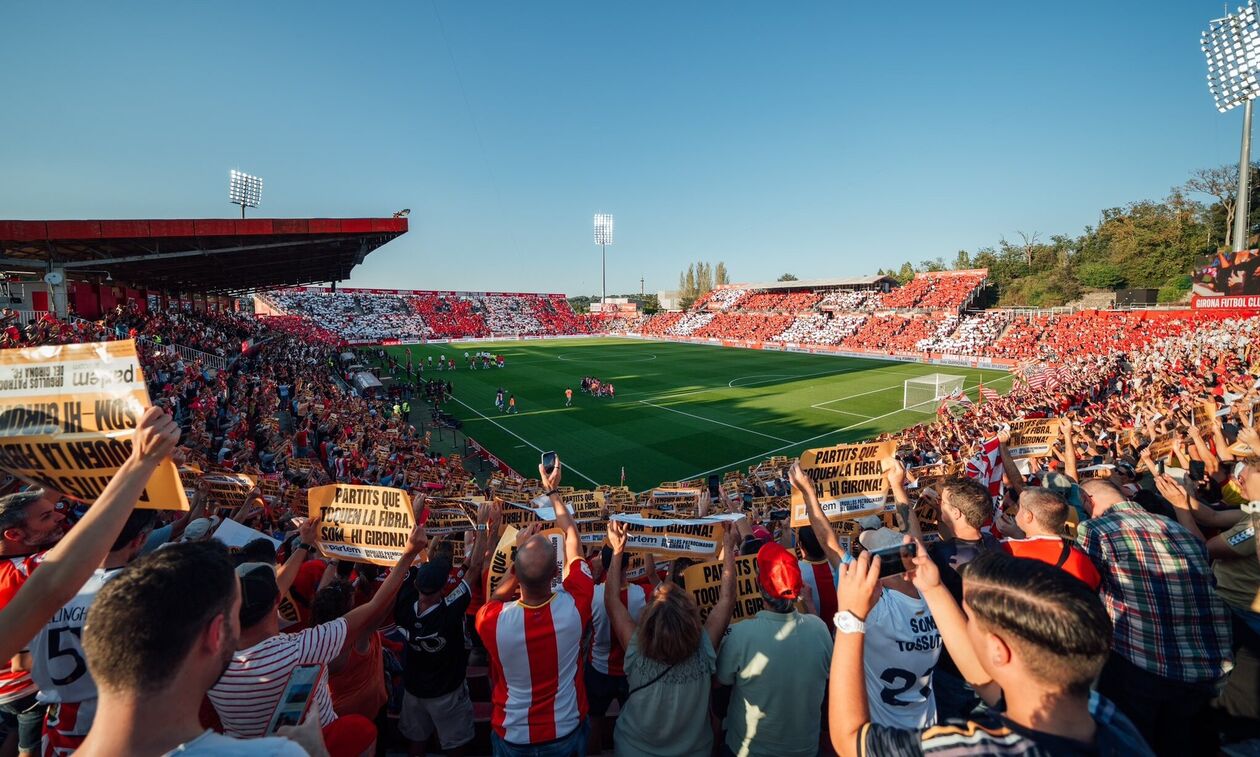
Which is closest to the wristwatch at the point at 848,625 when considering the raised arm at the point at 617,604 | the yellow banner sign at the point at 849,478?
the raised arm at the point at 617,604

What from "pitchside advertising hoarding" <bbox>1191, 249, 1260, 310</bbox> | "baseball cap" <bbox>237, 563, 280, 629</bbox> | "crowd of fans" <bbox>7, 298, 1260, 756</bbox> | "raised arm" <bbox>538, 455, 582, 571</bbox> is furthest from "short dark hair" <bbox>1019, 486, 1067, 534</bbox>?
"pitchside advertising hoarding" <bbox>1191, 249, 1260, 310</bbox>

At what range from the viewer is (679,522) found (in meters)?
4.77

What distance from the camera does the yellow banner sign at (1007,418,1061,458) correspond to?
875 centimetres

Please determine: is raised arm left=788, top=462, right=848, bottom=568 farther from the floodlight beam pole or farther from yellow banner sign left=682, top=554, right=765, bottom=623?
the floodlight beam pole

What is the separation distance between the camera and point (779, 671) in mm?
2959

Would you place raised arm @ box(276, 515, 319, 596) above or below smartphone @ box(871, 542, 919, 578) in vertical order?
below

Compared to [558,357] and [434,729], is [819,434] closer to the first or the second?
[434,729]

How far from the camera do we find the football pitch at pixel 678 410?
2127 centimetres

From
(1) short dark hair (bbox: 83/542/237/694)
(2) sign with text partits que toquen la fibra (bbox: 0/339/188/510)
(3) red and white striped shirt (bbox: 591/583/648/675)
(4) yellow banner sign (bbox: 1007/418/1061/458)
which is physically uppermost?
(2) sign with text partits que toquen la fibra (bbox: 0/339/188/510)

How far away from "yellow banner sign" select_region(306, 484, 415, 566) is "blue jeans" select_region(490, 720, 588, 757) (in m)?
1.74

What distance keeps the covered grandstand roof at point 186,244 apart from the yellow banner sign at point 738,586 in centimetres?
2074

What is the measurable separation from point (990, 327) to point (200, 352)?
59.7 metres

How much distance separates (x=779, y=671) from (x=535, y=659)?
1.39 meters

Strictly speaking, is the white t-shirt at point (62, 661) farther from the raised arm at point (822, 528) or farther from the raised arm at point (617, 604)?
the raised arm at point (822, 528)
